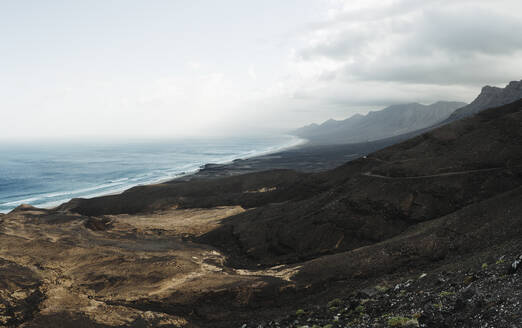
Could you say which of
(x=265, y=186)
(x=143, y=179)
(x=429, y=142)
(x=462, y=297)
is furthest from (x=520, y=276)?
(x=143, y=179)

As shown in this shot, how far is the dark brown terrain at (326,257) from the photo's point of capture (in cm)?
1678

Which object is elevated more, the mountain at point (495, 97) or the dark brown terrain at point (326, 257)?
the mountain at point (495, 97)

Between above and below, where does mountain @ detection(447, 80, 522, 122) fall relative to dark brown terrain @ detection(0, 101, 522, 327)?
above

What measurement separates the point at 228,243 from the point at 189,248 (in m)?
5.41

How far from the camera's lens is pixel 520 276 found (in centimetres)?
1291

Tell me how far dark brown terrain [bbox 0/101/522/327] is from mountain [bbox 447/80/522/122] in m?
145

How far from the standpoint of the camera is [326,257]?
28.8 meters

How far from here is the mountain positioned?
541 feet

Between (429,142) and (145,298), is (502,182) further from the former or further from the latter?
(145,298)

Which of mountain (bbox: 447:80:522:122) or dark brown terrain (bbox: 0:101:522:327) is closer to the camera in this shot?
dark brown terrain (bbox: 0:101:522:327)

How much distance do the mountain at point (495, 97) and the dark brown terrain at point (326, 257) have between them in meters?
145

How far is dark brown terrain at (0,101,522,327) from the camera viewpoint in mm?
16781

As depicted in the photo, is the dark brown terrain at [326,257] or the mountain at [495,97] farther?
the mountain at [495,97]

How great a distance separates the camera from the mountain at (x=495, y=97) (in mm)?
164750
